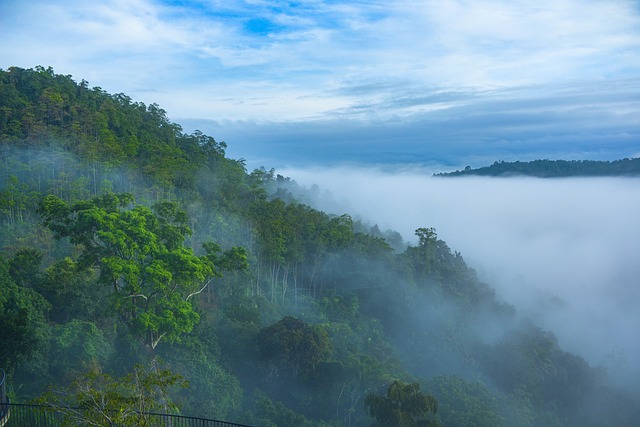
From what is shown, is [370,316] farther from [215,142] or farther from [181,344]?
[215,142]

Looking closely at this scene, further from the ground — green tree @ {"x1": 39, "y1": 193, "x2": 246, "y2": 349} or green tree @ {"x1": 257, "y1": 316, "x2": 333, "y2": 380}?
green tree @ {"x1": 39, "y1": 193, "x2": 246, "y2": 349}

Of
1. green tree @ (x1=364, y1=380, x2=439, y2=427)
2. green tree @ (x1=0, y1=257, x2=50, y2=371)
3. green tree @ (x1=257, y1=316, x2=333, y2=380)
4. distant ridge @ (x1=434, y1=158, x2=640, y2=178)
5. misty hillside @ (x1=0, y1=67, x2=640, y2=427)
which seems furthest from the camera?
distant ridge @ (x1=434, y1=158, x2=640, y2=178)

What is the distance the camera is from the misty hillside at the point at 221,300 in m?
22.6

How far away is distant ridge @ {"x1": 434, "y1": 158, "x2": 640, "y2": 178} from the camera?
117 metres

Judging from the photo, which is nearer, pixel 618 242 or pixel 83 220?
pixel 83 220

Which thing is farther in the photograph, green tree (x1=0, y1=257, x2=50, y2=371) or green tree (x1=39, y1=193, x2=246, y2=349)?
green tree (x1=39, y1=193, x2=246, y2=349)

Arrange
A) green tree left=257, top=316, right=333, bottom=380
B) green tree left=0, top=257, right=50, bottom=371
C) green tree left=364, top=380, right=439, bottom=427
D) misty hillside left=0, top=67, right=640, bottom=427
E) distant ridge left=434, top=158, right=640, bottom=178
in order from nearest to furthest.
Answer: green tree left=0, top=257, right=50, bottom=371 → green tree left=364, top=380, right=439, bottom=427 → misty hillside left=0, top=67, right=640, bottom=427 → green tree left=257, top=316, right=333, bottom=380 → distant ridge left=434, top=158, right=640, bottom=178

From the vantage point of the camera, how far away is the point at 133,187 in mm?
37219

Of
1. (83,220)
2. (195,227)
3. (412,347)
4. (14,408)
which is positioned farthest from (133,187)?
(14,408)

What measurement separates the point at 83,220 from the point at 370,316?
766 inches

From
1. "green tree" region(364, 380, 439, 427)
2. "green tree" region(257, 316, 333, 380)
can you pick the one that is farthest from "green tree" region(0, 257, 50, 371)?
"green tree" region(364, 380, 439, 427)

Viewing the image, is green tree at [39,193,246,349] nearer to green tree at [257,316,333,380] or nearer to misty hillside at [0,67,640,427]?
misty hillside at [0,67,640,427]

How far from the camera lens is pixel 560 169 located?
127 meters

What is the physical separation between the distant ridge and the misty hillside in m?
77.7
